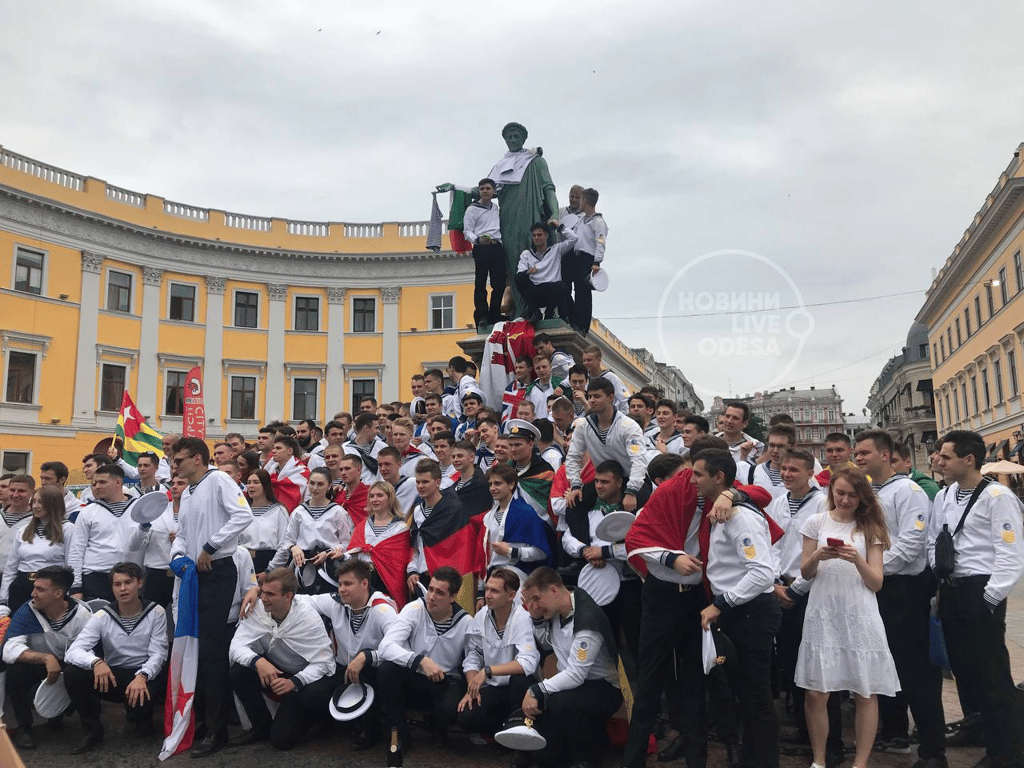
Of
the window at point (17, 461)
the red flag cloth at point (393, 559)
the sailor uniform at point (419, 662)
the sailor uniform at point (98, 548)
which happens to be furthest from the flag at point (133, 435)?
the window at point (17, 461)

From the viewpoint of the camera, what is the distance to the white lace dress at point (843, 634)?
14.6 feet

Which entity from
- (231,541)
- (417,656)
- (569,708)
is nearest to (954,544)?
(569,708)

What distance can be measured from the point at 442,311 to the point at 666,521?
108 ft

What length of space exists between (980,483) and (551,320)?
272 inches

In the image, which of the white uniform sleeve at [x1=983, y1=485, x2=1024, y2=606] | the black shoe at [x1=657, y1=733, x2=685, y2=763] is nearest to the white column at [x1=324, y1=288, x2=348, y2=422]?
the black shoe at [x1=657, y1=733, x2=685, y2=763]

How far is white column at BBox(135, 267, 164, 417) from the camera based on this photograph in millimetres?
32281

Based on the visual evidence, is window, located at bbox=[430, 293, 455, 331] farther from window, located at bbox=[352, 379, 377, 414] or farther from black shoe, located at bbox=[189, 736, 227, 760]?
black shoe, located at bbox=[189, 736, 227, 760]

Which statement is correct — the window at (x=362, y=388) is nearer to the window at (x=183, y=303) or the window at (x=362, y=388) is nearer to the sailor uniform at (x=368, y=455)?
the window at (x=183, y=303)

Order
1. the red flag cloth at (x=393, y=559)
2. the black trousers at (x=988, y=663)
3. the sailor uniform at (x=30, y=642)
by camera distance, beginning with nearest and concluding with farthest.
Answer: the black trousers at (x=988, y=663) < the sailor uniform at (x=30, y=642) < the red flag cloth at (x=393, y=559)

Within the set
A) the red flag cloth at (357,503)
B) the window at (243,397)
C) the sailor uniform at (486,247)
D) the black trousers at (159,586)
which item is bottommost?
the black trousers at (159,586)

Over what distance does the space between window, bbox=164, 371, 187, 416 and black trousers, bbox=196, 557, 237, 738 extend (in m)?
29.8

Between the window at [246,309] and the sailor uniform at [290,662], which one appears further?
the window at [246,309]

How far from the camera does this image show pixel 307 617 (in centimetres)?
581

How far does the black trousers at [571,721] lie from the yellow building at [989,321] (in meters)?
28.2
